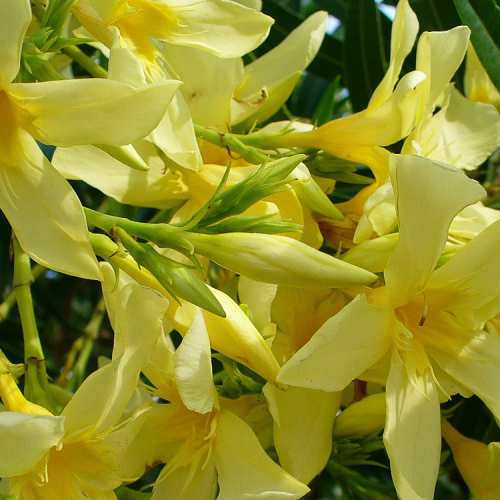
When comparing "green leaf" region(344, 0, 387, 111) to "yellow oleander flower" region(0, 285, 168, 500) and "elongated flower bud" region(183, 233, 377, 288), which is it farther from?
"yellow oleander flower" region(0, 285, 168, 500)

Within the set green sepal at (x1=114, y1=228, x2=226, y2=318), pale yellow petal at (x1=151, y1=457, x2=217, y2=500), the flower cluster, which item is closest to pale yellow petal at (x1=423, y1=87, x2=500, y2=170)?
the flower cluster

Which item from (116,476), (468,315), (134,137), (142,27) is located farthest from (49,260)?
(468,315)

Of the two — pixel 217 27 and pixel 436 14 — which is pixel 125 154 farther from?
pixel 436 14

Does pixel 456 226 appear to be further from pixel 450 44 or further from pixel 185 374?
pixel 185 374

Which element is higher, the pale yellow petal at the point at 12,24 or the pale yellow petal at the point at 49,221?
the pale yellow petal at the point at 12,24

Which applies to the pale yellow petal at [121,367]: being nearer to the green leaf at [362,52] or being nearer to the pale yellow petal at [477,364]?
the pale yellow petal at [477,364]

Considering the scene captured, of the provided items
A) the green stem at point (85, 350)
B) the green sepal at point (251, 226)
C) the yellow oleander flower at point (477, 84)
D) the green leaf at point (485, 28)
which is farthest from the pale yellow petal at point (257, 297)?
the yellow oleander flower at point (477, 84)
